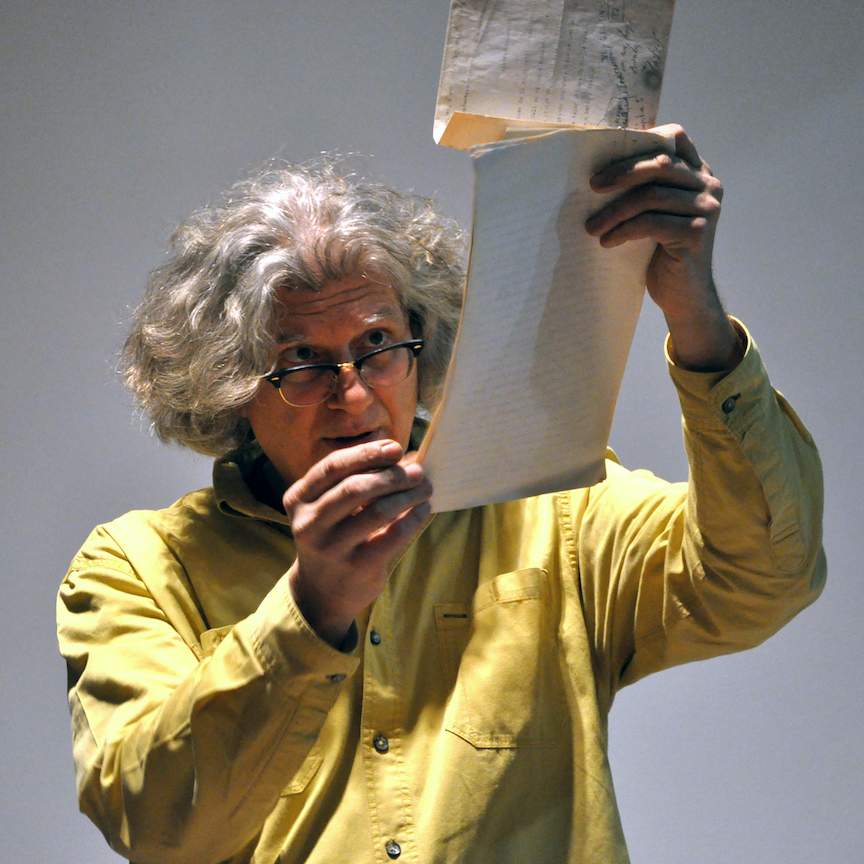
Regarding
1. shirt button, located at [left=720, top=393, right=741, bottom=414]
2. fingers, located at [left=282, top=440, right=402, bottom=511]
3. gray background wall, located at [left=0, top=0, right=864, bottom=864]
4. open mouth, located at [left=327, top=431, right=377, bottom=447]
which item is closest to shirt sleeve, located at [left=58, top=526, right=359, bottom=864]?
fingers, located at [left=282, top=440, right=402, bottom=511]

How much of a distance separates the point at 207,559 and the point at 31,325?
0.98 metres

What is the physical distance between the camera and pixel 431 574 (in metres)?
1.33

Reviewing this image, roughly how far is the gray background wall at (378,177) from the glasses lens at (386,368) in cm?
100

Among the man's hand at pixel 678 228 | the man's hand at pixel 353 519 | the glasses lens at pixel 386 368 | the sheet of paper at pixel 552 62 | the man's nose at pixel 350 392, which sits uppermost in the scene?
the sheet of paper at pixel 552 62

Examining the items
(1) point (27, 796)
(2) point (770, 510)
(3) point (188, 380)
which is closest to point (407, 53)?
(3) point (188, 380)

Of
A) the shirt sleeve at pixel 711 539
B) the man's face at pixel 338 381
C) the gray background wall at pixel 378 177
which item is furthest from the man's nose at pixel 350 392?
the gray background wall at pixel 378 177

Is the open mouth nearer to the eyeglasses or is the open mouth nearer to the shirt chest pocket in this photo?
the eyeglasses

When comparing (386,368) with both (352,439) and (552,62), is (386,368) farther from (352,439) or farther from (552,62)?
(552,62)

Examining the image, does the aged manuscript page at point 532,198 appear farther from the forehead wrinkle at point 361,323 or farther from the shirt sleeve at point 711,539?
the forehead wrinkle at point 361,323

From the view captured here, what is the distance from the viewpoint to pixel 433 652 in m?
1.30

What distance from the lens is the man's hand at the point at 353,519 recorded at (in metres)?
0.95

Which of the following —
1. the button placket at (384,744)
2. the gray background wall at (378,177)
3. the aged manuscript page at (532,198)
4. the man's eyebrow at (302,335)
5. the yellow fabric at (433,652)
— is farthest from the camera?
the gray background wall at (378,177)

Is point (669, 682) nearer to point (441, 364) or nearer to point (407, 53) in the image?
point (441, 364)

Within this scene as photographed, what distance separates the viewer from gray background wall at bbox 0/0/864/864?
209 centimetres
